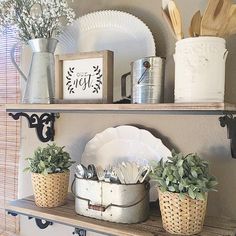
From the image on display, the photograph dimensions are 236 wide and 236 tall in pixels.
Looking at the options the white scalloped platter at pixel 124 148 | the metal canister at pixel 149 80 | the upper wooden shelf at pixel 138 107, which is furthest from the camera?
the white scalloped platter at pixel 124 148

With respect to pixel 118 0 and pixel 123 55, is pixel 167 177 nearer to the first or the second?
pixel 123 55

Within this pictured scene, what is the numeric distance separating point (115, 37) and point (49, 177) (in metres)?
0.47

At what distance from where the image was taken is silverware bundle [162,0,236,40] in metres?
0.68

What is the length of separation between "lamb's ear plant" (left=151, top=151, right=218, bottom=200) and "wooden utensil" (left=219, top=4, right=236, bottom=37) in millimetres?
306

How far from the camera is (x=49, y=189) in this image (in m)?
0.92

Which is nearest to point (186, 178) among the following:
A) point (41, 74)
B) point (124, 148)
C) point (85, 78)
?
point (124, 148)

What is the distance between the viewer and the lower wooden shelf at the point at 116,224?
2.46 ft

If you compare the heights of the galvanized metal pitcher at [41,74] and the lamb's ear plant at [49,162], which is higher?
A: the galvanized metal pitcher at [41,74]

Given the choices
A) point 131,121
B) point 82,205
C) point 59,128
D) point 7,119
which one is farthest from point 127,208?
point 7,119

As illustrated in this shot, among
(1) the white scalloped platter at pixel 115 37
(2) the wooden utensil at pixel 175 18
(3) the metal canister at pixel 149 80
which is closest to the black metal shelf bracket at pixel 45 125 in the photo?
(1) the white scalloped platter at pixel 115 37

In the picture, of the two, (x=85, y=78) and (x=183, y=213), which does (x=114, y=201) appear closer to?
(x=183, y=213)

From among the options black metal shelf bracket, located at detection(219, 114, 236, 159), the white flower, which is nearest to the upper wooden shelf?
black metal shelf bracket, located at detection(219, 114, 236, 159)

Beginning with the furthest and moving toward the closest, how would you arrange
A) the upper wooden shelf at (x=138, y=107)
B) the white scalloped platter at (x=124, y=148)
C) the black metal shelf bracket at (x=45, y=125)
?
the black metal shelf bracket at (x=45, y=125) → the white scalloped platter at (x=124, y=148) → the upper wooden shelf at (x=138, y=107)

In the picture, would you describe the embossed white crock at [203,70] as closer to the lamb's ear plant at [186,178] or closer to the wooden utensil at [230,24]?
the wooden utensil at [230,24]
